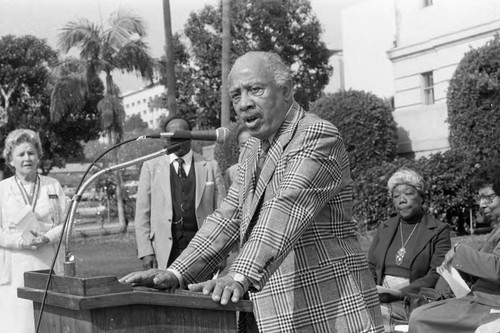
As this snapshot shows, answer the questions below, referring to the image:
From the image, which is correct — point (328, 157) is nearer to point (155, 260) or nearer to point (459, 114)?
point (155, 260)

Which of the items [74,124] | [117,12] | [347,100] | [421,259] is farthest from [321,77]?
[421,259]

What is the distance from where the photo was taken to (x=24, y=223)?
19.4ft

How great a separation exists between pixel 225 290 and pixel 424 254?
420 cm

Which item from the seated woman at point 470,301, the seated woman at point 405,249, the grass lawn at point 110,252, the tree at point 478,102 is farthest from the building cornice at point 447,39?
the seated woman at point 470,301

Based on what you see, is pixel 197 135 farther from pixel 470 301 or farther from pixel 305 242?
pixel 470 301

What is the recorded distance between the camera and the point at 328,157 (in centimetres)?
298

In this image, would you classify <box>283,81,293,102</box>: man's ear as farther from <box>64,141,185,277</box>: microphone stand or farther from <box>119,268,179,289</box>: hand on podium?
<box>119,268,179,289</box>: hand on podium

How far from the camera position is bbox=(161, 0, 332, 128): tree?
142ft

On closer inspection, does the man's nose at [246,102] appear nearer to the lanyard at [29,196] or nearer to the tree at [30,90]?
the lanyard at [29,196]

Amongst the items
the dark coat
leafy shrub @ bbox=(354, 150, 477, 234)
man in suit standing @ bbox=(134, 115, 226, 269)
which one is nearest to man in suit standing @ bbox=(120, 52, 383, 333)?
man in suit standing @ bbox=(134, 115, 226, 269)

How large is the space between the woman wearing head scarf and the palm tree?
23.7m

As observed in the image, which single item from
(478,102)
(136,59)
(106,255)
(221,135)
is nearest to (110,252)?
(106,255)

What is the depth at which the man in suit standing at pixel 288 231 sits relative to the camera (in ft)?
9.25

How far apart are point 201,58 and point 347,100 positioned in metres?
25.5
